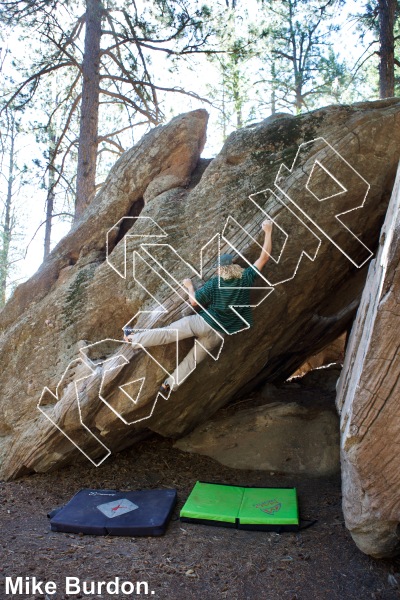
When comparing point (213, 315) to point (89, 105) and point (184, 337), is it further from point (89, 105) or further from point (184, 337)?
point (89, 105)

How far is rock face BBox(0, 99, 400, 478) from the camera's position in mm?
5992

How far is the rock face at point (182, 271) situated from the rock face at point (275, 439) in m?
0.30

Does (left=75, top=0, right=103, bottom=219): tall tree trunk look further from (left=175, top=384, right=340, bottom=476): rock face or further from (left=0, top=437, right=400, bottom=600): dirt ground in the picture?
(left=0, top=437, right=400, bottom=600): dirt ground

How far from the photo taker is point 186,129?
7539mm

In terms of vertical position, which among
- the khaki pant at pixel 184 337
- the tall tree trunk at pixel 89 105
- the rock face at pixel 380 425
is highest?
the tall tree trunk at pixel 89 105

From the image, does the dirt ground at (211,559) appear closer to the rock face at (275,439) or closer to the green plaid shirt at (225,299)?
the rock face at (275,439)

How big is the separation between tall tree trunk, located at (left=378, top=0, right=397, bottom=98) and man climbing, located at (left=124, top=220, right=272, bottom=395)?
586 cm

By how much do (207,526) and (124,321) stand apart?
2.73 metres

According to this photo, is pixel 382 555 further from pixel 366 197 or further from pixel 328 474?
pixel 366 197

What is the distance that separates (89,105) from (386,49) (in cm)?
575

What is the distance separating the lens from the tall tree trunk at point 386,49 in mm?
9484
